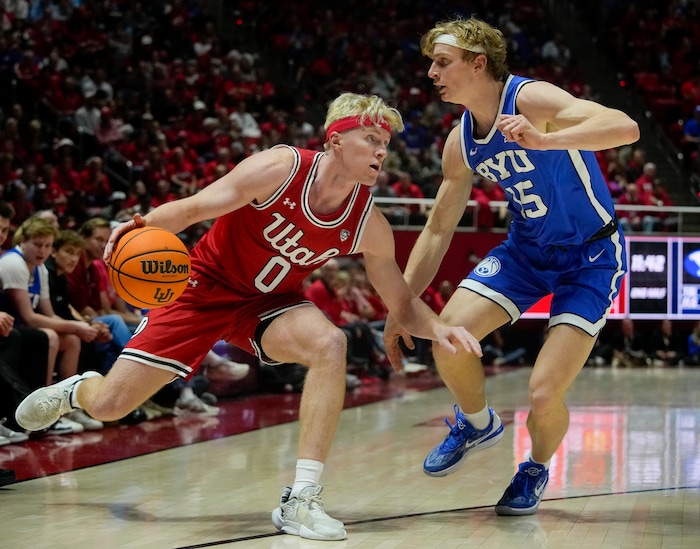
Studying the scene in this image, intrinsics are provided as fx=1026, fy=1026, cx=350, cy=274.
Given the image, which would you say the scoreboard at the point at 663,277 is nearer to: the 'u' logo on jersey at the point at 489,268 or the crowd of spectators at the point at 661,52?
the crowd of spectators at the point at 661,52

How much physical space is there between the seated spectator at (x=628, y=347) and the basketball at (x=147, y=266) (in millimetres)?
12452

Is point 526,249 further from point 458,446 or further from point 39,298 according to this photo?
point 39,298

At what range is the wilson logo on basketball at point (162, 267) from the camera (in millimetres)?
4094

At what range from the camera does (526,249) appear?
4.93 meters

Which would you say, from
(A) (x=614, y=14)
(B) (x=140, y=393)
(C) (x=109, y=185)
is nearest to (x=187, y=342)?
(B) (x=140, y=393)

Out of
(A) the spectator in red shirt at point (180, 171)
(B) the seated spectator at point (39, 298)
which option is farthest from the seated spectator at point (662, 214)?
(B) the seated spectator at point (39, 298)

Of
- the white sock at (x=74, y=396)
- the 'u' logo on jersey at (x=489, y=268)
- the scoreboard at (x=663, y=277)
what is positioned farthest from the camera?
the scoreboard at (x=663, y=277)

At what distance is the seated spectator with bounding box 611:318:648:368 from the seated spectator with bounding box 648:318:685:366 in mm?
169

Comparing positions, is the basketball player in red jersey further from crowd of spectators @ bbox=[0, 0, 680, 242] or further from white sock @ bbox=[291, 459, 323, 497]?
crowd of spectators @ bbox=[0, 0, 680, 242]

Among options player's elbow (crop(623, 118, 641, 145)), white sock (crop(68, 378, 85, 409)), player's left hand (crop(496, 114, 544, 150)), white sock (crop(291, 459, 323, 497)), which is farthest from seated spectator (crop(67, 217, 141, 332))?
player's elbow (crop(623, 118, 641, 145))

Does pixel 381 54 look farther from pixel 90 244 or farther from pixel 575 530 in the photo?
pixel 575 530

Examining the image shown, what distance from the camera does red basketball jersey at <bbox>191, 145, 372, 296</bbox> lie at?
14.7 feet

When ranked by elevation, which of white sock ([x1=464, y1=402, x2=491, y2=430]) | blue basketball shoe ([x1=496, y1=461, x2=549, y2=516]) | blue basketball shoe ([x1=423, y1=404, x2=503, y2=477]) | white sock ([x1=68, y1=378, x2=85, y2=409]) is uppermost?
white sock ([x1=68, y1=378, x2=85, y2=409])

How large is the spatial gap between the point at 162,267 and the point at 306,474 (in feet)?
3.40
